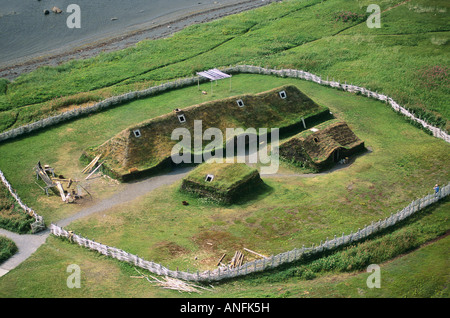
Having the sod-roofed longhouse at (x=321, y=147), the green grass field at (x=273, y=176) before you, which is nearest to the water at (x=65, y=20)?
the green grass field at (x=273, y=176)

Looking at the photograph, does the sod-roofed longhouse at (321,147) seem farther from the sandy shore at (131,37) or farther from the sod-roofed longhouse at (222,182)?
the sandy shore at (131,37)

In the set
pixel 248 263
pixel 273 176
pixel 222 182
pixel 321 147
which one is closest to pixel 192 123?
pixel 273 176

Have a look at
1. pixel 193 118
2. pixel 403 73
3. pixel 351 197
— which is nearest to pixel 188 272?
pixel 351 197

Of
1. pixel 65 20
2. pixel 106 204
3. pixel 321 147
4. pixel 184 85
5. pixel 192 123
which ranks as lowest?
pixel 106 204

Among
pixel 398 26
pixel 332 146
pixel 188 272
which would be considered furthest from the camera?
pixel 398 26

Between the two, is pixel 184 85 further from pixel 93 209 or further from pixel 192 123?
pixel 93 209

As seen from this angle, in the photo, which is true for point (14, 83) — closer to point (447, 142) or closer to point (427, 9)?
point (447, 142)
